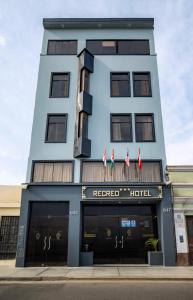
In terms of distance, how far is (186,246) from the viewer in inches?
601

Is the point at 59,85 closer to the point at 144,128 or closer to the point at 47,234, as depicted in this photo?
the point at 144,128

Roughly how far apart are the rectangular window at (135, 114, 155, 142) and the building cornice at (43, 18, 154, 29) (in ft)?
27.8

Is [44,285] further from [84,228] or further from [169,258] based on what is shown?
[169,258]

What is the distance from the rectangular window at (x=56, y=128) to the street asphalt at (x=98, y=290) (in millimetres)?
9438

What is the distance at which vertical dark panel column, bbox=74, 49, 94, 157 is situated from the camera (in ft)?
55.1

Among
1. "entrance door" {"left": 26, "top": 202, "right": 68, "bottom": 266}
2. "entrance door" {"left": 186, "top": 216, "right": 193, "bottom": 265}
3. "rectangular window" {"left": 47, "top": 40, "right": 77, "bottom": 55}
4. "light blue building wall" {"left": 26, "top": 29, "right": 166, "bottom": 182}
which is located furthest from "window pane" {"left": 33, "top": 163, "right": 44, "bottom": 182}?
"entrance door" {"left": 186, "top": 216, "right": 193, "bottom": 265}

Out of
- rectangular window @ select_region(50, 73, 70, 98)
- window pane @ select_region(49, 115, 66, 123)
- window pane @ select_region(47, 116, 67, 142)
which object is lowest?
window pane @ select_region(47, 116, 67, 142)

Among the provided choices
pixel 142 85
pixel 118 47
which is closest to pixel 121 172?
pixel 142 85

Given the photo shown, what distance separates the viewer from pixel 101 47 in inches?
808

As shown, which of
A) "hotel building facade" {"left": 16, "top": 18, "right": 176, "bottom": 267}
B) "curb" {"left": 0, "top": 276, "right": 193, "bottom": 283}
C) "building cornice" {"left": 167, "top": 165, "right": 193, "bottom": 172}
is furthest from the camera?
"building cornice" {"left": 167, "top": 165, "right": 193, "bottom": 172}

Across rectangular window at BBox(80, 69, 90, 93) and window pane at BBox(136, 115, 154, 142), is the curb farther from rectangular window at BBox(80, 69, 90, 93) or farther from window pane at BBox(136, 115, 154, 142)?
rectangular window at BBox(80, 69, 90, 93)

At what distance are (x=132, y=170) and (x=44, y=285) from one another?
899 centimetres

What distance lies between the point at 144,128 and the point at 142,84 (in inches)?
150

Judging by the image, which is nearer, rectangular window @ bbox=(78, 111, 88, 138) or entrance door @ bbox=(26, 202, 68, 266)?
entrance door @ bbox=(26, 202, 68, 266)
